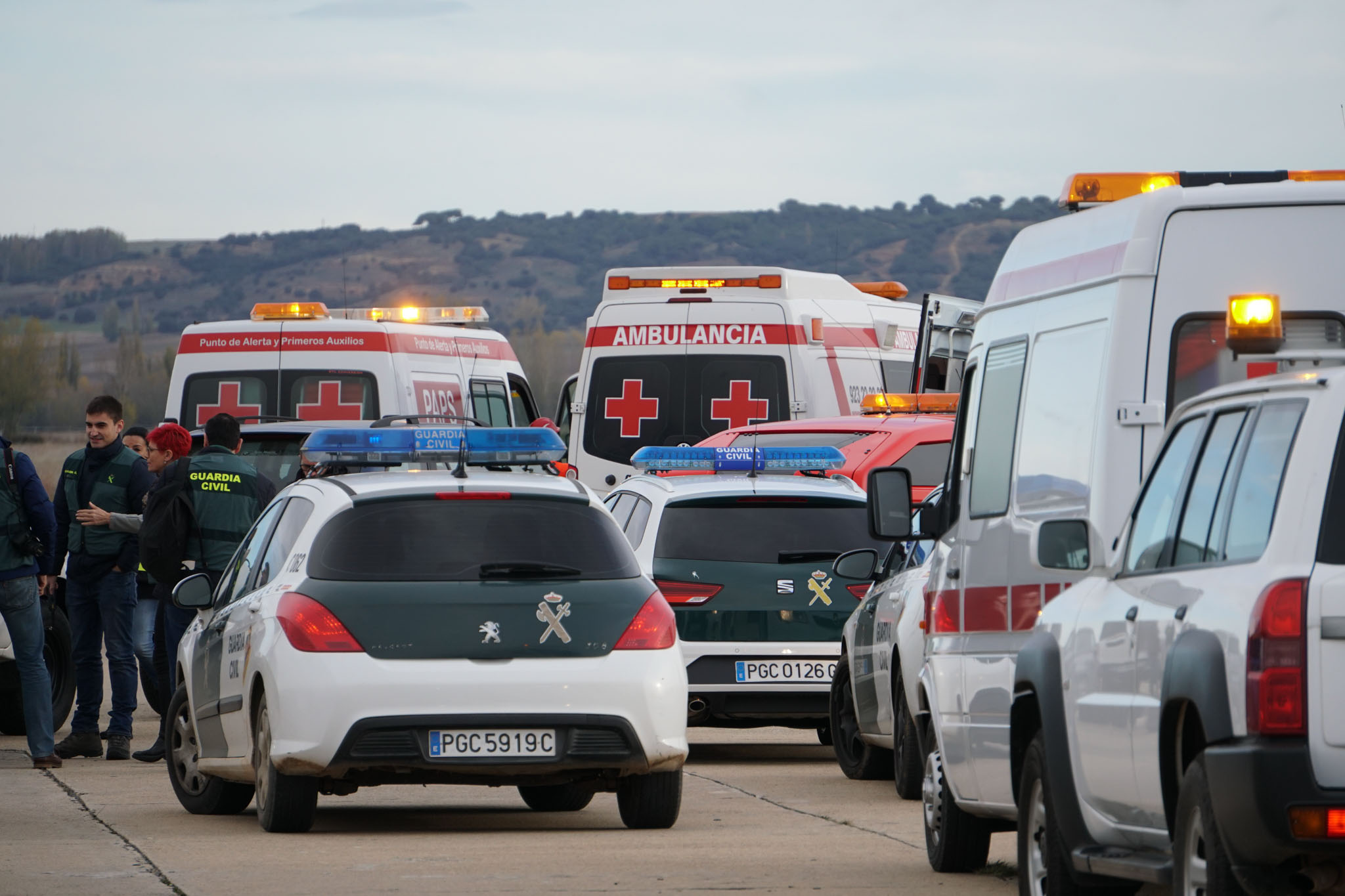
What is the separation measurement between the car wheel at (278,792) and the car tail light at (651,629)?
54.9 inches

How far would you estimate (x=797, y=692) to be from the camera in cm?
1330

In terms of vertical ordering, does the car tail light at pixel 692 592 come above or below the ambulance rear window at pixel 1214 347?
below

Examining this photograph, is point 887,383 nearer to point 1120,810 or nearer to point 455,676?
point 455,676

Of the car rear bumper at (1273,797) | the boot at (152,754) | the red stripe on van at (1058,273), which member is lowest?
the boot at (152,754)

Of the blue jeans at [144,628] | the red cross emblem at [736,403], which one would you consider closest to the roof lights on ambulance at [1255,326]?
the blue jeans at [144,628]

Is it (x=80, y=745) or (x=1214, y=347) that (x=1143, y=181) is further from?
(x=80, y=745)

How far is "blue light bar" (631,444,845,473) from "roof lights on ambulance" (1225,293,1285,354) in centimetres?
760

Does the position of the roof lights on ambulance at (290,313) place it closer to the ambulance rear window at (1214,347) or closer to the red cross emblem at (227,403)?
the red cross emblem at (227,403)

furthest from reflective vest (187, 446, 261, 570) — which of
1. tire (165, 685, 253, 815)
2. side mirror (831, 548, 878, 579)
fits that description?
side mirror (831, 548, 878, 579)

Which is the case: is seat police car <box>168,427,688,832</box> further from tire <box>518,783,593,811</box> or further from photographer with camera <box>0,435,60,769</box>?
photographer with camera <box>0,435,60,769</box>

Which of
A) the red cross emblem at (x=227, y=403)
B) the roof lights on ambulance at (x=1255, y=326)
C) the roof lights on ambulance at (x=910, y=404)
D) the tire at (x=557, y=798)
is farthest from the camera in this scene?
the red cross emblem at (x=227, y=403)

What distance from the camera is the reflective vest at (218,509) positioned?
13.4 meters

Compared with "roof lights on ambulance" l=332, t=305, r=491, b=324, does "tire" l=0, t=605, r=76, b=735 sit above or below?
below

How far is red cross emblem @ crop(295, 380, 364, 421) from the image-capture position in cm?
2133
